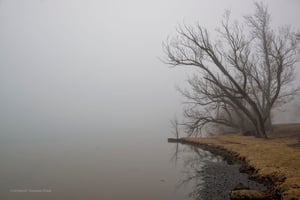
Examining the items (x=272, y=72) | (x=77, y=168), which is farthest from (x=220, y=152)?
(x=272, y=72)

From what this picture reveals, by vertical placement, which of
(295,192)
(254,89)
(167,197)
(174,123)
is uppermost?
(254,89)

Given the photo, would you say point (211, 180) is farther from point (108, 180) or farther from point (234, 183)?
point (108, 180)

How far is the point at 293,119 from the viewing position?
72938 millimetres

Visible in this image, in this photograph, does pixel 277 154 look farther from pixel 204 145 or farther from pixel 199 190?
pixel 204 145

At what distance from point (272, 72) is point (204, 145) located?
12.4 metres

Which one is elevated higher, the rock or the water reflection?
the rock

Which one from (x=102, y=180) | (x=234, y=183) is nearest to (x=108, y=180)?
(x=102, y=180)

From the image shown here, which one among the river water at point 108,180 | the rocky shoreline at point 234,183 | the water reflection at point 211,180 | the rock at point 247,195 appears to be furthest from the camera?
the river water at point 108,180

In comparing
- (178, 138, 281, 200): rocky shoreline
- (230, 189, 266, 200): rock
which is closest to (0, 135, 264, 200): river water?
(178, 138, 281, 200): rocky shoreline

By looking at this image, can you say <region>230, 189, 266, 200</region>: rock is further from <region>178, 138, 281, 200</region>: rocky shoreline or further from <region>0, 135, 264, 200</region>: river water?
<region>0, 135, 264, 200</region>: river water

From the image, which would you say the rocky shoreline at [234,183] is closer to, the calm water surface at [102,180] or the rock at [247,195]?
the rock at [247,195]

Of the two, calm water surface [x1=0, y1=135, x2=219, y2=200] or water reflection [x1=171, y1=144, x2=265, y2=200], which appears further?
calm water surface [x1=0, y1=135, x2=219, y2=200]

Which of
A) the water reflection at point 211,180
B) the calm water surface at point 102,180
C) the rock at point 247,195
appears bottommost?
the calm water surface at point 102,180

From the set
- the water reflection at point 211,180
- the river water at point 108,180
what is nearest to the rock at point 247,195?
the water reflection at point 211,180
